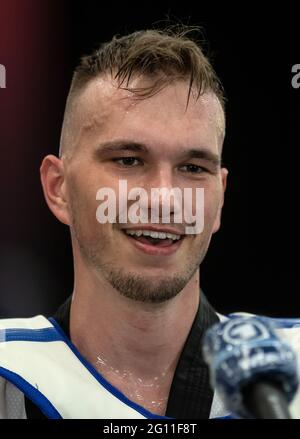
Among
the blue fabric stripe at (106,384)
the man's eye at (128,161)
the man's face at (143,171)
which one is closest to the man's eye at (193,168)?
the man's face at (143,171)

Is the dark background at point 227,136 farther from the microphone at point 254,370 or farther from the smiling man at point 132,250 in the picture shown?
the microphone at point 254,370

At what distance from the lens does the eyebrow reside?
1529mm

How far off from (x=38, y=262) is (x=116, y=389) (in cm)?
117

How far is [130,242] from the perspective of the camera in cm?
154

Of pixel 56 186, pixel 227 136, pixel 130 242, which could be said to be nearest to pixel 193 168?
pixel 130 242

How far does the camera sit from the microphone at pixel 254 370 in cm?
86

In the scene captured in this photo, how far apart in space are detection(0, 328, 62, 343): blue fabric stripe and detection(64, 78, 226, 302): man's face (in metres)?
0.20

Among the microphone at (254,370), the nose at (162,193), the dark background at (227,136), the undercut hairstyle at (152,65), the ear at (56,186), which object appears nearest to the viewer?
the microphone at (254,370)

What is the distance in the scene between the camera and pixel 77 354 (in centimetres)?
164

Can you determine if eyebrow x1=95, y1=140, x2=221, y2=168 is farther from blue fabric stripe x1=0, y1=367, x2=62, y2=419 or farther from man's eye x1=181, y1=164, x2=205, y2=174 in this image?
blue fabric stripe x1=0, y1=367, x2=62, y2=419

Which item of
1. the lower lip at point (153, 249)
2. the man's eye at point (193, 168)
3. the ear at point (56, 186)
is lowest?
the lower lip at point (153, 249)

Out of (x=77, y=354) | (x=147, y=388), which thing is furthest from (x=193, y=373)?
(x=77, y=354)

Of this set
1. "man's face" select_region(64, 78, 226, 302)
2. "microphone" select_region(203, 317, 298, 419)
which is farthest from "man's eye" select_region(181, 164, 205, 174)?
"microphone" select_region(203, 317, 298, 419)

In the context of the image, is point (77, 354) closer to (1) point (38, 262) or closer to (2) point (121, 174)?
(2) point (121, 174)
